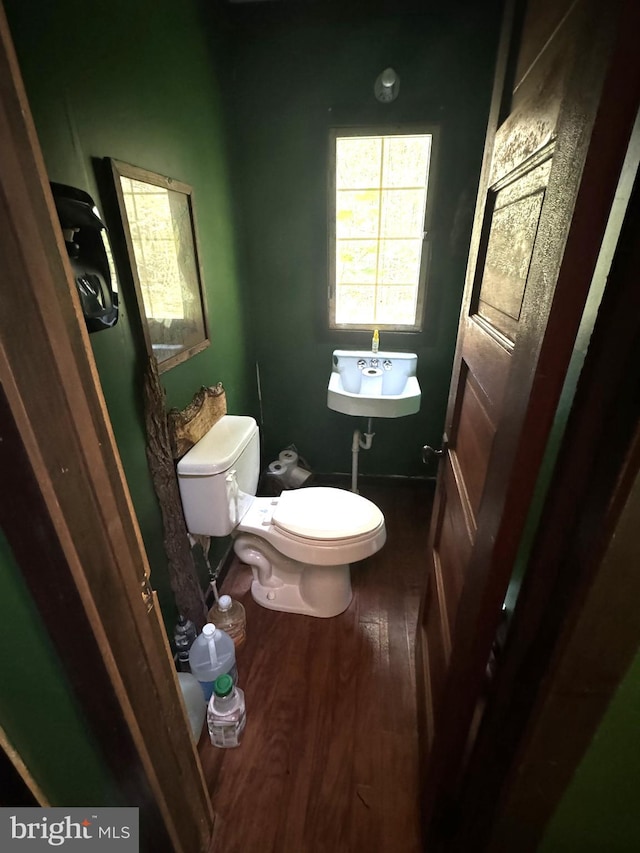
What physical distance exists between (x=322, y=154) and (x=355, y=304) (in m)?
0.72

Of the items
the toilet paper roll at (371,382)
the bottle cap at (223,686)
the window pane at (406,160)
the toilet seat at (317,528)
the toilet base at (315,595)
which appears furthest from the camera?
the toilet paper roll at (371,382)

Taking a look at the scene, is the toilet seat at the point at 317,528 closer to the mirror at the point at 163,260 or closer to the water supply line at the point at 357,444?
the water supply line at the point at 357,444

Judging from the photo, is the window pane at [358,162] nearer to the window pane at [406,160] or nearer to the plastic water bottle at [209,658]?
the window pane at [406,160]

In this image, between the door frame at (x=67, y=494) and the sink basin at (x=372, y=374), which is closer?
the door frame at (x=67, y=494)

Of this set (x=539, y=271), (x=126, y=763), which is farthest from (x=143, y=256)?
(x=126, y=763)

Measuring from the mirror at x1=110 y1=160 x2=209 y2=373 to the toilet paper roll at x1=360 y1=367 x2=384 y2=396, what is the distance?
0.90 m

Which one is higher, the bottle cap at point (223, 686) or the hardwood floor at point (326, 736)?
the bottle cap at point (223, 686)

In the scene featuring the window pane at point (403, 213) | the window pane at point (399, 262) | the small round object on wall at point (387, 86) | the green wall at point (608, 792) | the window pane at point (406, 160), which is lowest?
the green wall at point (608, 792)

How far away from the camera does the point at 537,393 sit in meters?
0.51

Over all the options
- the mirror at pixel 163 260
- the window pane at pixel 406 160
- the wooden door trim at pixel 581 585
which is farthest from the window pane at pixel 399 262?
the wooden door trim at pixel 581 585

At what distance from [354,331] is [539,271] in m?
1.68

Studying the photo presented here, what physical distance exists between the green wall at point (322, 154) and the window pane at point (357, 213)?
10cm

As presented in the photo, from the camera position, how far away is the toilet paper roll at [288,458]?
7.73 feet

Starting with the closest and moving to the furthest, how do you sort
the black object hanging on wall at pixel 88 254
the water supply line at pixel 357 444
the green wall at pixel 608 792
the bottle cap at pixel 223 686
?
the green wall at pixel 608 792, the black object hanging on wall at pixel 88 254, the bottle cap at pixel 223 686, the water supply line at pixel 357 444
